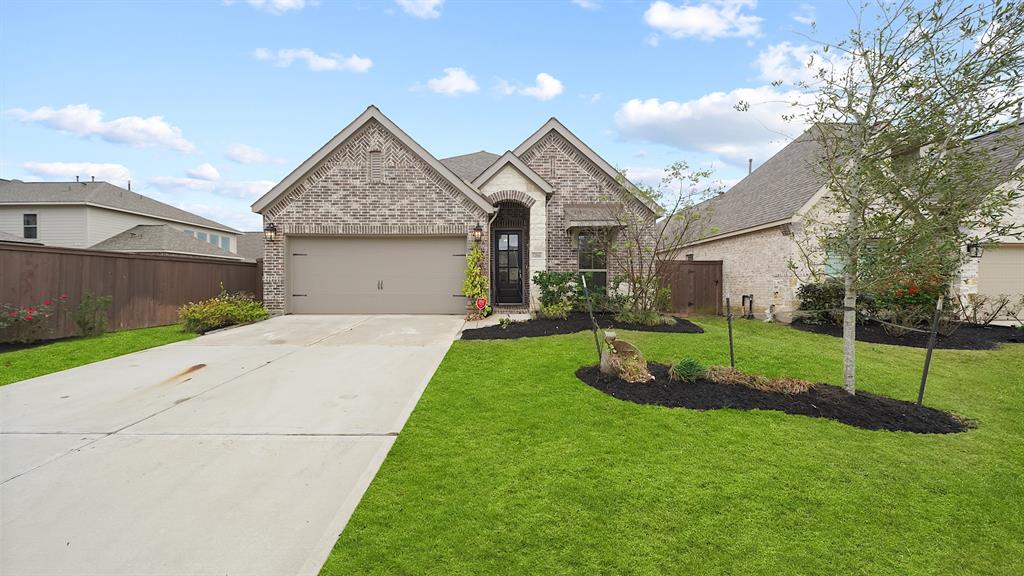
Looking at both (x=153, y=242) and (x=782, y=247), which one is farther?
(x=153, y=242)

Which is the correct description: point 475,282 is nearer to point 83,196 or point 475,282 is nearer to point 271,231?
point 271,231

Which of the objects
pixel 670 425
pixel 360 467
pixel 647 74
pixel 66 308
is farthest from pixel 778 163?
pixel 66 308

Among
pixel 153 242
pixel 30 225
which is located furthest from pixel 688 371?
pixel 30 225

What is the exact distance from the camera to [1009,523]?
118 inches

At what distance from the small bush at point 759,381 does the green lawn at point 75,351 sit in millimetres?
10085

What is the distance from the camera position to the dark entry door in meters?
14.7

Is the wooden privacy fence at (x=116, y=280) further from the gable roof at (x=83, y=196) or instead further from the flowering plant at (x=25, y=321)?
the gable roof at (x=83, y=196)

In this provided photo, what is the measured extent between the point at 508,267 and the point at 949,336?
11331 mm

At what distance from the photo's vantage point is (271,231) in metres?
12.6

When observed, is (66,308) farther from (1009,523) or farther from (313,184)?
(1009,523)

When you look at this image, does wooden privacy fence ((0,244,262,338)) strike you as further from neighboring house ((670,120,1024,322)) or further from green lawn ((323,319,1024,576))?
neighboring house ((670,120,1024,322))

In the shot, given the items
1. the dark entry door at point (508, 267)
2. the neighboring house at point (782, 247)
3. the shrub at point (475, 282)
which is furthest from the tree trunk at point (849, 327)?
the dark entry door at point (508, 267)

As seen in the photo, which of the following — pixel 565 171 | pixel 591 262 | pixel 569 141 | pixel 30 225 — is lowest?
pixel 591 262

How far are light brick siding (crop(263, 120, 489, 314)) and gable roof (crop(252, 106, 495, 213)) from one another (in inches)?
4.8
